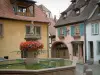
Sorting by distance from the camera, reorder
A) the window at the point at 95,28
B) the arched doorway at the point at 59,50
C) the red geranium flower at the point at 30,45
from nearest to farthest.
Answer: the red geranium flower at the point at 30,45, the window at the point at 95,28, the arched doorway at the point at 59,50

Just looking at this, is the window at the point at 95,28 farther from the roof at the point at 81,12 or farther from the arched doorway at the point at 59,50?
the arched doorway at the point at 59,50

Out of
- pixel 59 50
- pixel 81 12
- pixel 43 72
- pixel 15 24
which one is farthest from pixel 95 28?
pixel 43 72

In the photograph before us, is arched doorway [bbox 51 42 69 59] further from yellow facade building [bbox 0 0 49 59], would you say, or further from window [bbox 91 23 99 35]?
yellow facade building [bbox 0 0 49 59]

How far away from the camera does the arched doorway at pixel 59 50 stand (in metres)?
33.4

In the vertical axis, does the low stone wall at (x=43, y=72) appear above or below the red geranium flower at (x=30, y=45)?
below

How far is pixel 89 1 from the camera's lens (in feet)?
93.6

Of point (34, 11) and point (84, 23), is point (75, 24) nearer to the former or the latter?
point (84, 23)

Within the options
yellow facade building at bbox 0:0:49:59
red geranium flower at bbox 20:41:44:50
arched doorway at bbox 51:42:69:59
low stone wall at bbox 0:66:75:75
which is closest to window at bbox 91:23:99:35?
yellow facade building at bbox 0:0:49:59

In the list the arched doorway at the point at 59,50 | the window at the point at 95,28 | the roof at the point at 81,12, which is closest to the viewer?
the window at the point at 95,28

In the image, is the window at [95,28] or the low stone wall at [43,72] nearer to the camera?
the low stone wall at [43,72]

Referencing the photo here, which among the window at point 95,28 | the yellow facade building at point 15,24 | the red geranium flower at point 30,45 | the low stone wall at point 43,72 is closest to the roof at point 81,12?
the window at point 95,28

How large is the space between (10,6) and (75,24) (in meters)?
10.8

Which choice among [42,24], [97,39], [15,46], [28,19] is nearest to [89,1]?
[97,39]

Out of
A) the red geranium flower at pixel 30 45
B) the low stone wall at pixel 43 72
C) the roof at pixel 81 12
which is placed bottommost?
the low stone wall at pixel 43 72
